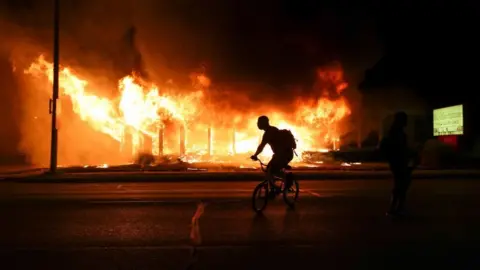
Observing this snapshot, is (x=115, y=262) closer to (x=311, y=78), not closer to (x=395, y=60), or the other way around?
(x=311, y=78)

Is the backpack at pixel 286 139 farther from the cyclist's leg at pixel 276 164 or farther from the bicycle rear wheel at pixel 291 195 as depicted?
→ the bicycle rear wheel at pixel 291 195

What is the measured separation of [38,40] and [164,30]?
5.48 meters

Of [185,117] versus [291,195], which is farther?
[185,117]

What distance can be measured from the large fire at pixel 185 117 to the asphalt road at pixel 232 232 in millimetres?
13169

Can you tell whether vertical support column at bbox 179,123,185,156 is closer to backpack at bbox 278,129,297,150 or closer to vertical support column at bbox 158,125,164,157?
vertical support column at bbox 158,125,164,157

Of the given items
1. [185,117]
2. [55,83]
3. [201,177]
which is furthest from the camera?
[185,117]

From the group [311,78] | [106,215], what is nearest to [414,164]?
[106,215]

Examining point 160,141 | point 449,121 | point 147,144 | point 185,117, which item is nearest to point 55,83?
point 185,117

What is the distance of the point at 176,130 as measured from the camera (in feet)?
97.6

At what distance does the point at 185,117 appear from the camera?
29109 millimetres

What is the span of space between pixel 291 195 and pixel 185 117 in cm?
1693

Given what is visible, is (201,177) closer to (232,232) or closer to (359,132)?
(232,232)

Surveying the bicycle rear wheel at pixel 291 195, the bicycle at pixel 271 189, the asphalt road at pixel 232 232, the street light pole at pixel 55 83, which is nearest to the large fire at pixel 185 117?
the street light pole at pixel 55 83

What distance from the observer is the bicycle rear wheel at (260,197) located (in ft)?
37.4
